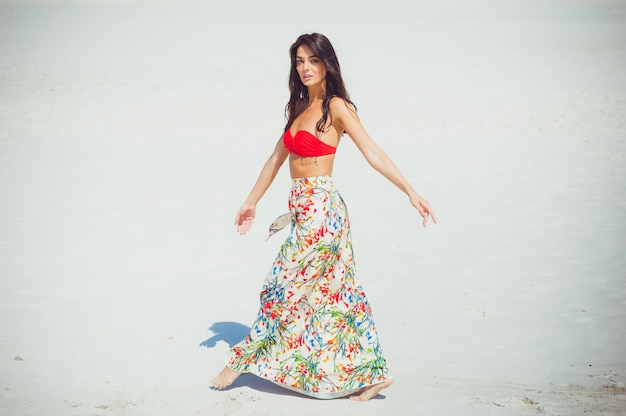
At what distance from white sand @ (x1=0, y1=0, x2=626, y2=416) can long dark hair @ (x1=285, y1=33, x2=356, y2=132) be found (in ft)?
5.14

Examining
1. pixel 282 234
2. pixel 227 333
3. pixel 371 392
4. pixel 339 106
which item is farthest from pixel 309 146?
pixel 282 234

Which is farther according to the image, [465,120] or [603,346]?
[465,120]

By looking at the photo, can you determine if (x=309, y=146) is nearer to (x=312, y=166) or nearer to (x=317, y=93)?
(x=312, y=166)

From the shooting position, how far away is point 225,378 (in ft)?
14.4

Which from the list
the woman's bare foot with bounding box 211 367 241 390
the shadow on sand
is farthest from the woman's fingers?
the shadow on sand

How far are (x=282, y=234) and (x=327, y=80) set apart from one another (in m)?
4.00

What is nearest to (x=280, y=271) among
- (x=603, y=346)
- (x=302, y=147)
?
(x=302, y=147)

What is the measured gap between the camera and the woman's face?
415 cm

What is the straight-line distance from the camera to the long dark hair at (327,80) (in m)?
4.12

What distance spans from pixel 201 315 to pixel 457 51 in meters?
16.2

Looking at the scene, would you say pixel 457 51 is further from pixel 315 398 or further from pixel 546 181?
pixel 315 398

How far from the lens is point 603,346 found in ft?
17.0

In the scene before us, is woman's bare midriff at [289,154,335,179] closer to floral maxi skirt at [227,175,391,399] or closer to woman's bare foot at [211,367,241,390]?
floral maxi skirt at [227,175,391,399]

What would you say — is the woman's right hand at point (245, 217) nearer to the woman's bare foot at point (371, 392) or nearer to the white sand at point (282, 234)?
the white sand at point (282, 234)
